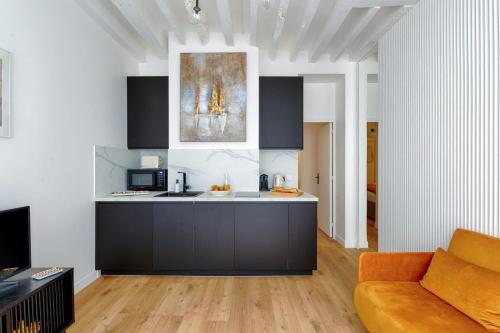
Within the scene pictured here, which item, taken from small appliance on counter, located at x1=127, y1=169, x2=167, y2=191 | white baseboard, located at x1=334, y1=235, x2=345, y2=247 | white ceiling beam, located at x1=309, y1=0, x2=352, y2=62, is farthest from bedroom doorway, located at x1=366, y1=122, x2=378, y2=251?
small appliance on counter, located at x1=127, y1=169, x2=167, y2=191

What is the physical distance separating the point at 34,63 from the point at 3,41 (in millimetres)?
288

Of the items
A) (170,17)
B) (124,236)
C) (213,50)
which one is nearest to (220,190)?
(124,236)

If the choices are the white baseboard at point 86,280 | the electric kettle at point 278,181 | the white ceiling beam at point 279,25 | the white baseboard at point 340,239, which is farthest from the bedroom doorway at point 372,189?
the white baseboard at point 86,280

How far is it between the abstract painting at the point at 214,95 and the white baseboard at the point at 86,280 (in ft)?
6.17

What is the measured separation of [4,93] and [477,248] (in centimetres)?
330

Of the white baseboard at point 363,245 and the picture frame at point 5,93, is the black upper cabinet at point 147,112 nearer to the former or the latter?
the picture frame at point 5,93

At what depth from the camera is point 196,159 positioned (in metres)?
3.78

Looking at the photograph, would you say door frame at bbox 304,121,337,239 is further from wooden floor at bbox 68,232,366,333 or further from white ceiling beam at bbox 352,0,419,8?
white ceiling beam at bbox 352,0,419,8

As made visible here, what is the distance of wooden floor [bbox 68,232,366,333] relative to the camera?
7.32 feet

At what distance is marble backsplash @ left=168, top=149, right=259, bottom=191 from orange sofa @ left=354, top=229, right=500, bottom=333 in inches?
78.6

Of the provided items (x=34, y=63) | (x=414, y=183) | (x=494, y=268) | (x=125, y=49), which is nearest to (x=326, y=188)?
(x=414, y=183)

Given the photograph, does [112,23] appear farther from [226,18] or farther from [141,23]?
[226,18]

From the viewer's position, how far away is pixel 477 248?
5.81ft

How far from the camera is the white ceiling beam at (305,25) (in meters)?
2.69
